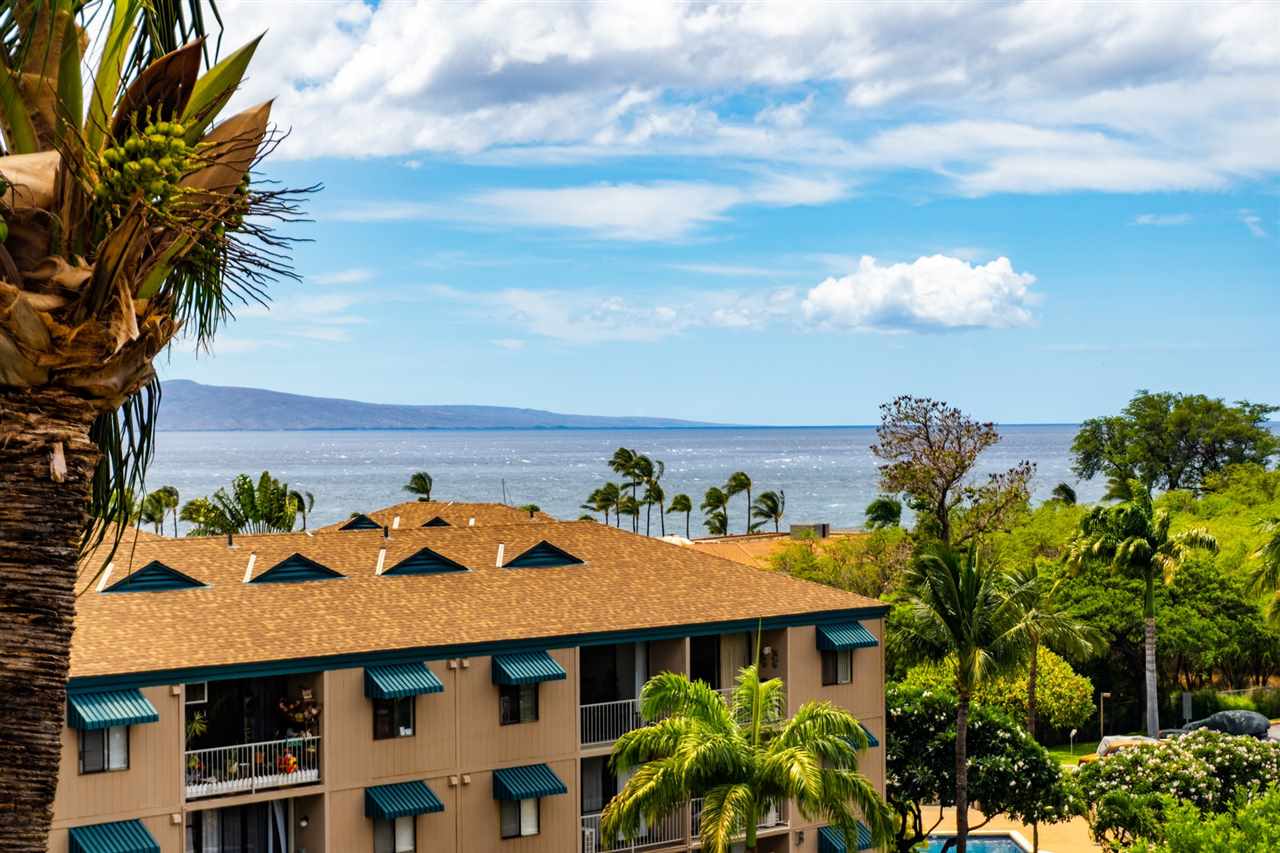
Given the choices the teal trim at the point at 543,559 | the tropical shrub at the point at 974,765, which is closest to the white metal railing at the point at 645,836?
the teal trim at the point at 543,559

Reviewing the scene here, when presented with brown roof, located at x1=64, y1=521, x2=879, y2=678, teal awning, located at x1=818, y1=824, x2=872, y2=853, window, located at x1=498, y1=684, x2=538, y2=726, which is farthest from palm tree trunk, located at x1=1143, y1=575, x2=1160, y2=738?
window, located at x1=498, y1=684, x2=538, y2=726

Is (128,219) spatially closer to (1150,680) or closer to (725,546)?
(1150,680)

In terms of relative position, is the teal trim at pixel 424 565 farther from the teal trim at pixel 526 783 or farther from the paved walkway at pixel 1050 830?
the paved walkway at pixel 1050 830

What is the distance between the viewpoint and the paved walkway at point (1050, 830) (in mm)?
41656

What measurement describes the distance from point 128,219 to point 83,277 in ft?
1.43

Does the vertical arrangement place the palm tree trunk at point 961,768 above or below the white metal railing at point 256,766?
below

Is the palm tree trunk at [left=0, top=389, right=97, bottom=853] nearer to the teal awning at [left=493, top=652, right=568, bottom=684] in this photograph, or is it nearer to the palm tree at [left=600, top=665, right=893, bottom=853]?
the palm tree at [left=600, top=665, right=893, bottom=853]

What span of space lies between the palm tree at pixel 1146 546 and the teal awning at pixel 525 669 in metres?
31.6

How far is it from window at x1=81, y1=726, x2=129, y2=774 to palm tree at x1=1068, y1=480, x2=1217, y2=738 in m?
39.9

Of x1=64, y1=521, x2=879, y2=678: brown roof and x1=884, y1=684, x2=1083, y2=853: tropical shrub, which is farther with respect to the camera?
x1=884, y1=684, x2=1083, y2=853: tropical shrub

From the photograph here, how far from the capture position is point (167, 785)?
2700 cm

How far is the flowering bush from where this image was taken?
36438mm

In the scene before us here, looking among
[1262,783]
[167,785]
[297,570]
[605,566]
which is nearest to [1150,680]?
[1262,783]

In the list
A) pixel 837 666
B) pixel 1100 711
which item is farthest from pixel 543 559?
pixel 1100 711
